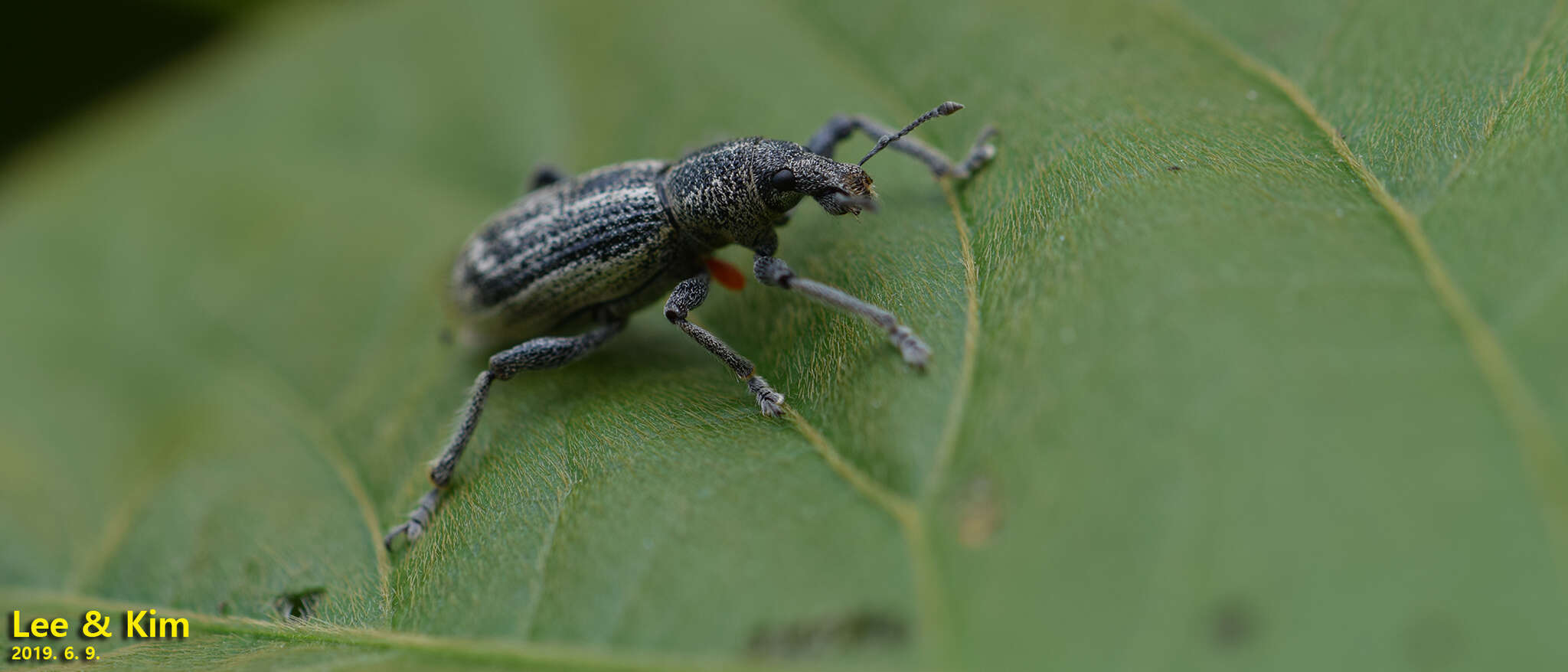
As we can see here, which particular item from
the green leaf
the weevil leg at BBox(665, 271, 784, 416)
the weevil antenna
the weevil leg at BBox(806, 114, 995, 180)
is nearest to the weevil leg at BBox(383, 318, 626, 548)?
the green leaf

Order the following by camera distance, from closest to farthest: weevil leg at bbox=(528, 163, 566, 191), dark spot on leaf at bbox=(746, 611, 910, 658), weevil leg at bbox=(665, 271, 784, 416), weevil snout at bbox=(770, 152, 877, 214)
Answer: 1. dark spot on leaf at bbox=(746, 611, 910, 658)
2. weevil leg at bbox=(665, 271, 784, 416)
3. weevil snout at bbox=(770, 152, 877, 214)
4. weevil leg at bbox=(528, 163, 566, 191)

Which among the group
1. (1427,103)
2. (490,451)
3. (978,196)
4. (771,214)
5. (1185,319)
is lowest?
(490,451)

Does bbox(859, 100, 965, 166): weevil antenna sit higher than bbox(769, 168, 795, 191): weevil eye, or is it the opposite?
bbox(859, 100, 965, 166): weevil antenna

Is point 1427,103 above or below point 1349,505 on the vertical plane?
above

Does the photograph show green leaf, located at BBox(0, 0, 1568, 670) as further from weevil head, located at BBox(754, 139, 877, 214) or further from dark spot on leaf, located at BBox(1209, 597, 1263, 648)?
weevil head, located at BBox(754, 139, 877, 214)

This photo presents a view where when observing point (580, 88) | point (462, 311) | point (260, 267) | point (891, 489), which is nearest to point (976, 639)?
point (891, 489)

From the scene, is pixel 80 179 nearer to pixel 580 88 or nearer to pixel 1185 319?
pixel 580 88

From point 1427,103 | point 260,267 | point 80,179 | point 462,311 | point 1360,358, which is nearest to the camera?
point 1360,358
